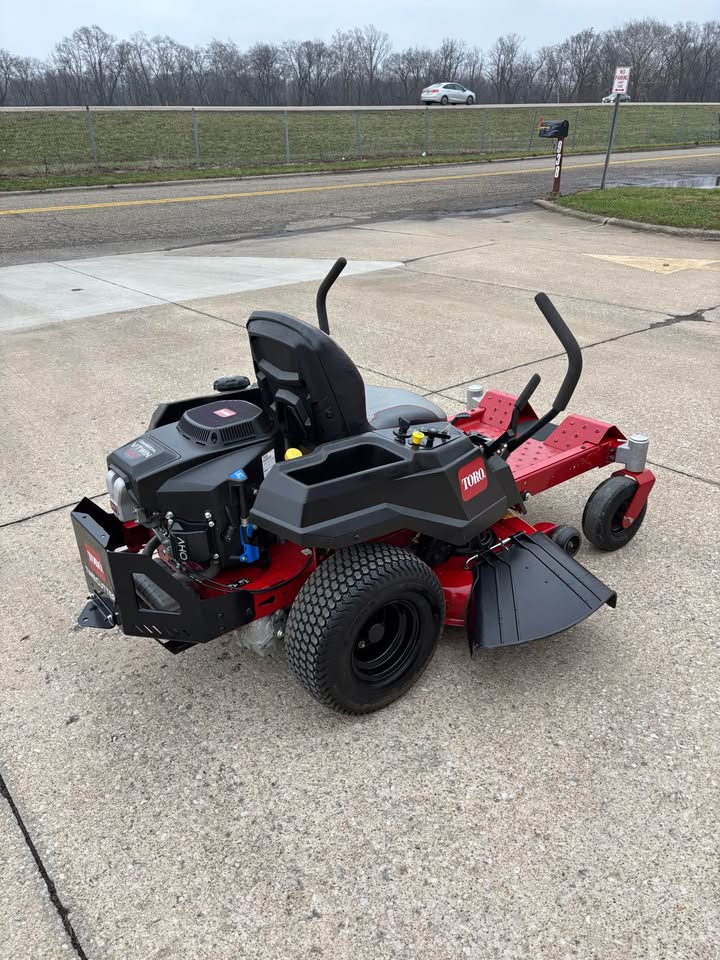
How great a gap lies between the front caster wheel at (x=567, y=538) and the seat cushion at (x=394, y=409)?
0.72 meters

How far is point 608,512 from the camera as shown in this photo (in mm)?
3109

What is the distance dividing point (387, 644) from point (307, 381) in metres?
0.87

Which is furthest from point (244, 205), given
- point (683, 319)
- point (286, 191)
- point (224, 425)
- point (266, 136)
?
point (266, 136)

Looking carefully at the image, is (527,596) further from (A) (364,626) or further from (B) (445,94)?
(B) (445,94)

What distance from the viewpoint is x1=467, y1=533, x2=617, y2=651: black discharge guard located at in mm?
2410

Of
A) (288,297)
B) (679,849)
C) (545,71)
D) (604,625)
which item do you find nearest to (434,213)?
(288,297)

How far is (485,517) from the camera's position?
2426 millimetres

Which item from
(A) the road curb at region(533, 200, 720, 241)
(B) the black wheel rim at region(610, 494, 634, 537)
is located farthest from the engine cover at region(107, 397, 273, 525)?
(A) the road curb at region(533, 200, 720, 241)

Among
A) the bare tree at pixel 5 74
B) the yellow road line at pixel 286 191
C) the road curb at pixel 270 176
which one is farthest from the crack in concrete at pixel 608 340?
the bare tree at pixel 5 74

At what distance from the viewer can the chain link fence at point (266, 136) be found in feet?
68.8

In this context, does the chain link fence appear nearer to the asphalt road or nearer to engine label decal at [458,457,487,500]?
the asphalt road

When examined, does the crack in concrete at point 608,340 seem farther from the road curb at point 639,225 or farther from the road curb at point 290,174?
the road curb at point 290,174

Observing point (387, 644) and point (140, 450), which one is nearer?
point (140, 450)

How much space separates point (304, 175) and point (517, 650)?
18.7 m
